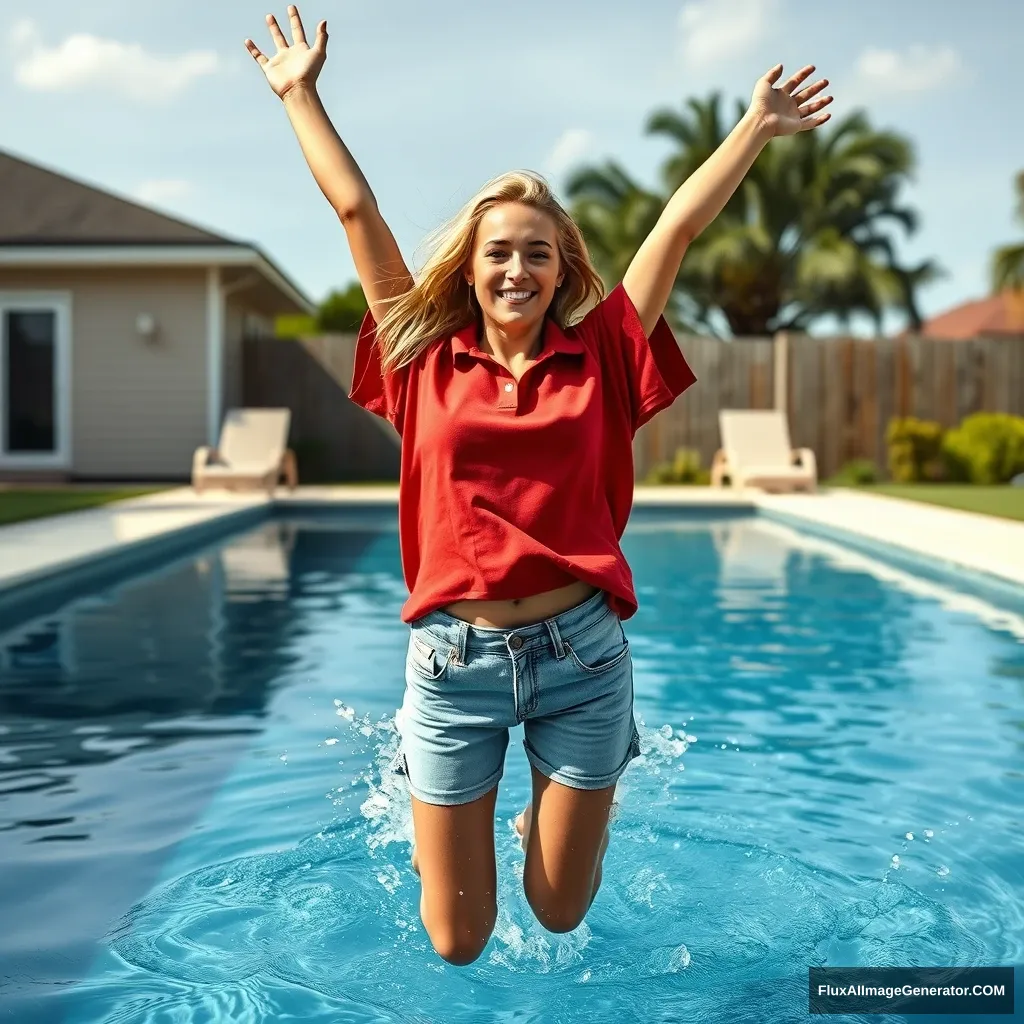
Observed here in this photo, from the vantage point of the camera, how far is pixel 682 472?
16.6 m

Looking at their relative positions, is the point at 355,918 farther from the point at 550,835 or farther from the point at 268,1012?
the point at 550,835

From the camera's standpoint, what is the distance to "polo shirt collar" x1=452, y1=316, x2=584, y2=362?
228 centimetres

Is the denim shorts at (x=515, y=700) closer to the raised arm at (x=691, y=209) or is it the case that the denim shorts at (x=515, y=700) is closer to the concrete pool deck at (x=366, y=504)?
the raised arm at (x=691, y=209)

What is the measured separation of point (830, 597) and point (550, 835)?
5.88 meters

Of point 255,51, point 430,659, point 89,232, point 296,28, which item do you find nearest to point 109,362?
point 89,232

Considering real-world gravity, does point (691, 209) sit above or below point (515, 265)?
above

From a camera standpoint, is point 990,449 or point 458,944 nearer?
point 458,944

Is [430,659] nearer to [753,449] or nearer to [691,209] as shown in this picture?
[691,209]

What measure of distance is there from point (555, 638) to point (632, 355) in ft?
1.81

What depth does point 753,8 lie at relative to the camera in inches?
1692

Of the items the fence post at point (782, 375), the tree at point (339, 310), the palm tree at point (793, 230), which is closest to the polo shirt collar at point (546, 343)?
the fence post at point (782, 375)

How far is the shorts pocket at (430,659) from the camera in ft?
7.35

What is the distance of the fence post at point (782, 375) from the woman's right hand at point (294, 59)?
48.2 ft

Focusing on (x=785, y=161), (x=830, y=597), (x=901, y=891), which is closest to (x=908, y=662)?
(x=830, y=597)
